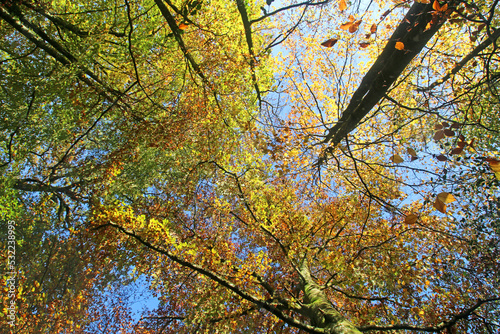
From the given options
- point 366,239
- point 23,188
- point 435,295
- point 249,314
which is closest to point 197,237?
point 249,314

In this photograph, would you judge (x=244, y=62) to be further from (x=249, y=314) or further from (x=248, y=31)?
(x=249, y=314)

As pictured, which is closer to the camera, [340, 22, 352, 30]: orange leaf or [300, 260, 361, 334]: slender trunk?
[340, 22, 352, 30]: orange leaf

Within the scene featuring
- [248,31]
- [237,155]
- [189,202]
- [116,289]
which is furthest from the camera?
[116,289]

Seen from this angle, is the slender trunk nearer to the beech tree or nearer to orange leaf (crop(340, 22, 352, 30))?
the beech tree

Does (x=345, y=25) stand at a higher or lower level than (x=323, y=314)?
higher

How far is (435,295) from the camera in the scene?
6.28 m

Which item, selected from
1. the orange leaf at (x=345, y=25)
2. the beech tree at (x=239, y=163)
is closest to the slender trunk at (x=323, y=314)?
the beech tree at (x=239, y=163)

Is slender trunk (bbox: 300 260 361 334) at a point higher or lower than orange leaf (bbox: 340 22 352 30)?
lower

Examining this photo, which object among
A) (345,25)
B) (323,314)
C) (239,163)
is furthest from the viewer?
(239,163)

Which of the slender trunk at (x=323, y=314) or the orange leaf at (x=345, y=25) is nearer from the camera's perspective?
the orange leaf at (x=345, y=25)

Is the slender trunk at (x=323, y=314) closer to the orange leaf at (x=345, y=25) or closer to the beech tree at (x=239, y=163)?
the beech tree at (x=239, y=163)

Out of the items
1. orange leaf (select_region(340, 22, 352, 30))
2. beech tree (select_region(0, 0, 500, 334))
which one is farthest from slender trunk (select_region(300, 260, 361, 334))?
orange leaf (select_region(340, 22, 352, 30))

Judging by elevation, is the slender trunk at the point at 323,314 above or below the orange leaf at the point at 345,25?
below

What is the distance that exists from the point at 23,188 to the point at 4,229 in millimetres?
3707
